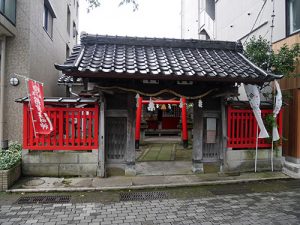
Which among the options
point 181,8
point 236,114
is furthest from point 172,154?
point 181,8

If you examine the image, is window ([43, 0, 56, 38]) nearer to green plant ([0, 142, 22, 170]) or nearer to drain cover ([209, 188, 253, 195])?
green plant ([0, 142, 22, 170])

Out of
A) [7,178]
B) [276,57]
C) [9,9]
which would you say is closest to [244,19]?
[276,57]

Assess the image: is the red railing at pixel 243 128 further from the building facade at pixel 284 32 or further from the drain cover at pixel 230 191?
the drain cover at pixel 230 191

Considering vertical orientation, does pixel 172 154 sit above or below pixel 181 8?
below

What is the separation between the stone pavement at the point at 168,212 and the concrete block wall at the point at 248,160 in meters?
2.62

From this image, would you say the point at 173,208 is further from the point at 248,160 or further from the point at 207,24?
the point at 207,24

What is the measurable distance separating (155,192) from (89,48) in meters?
5.42

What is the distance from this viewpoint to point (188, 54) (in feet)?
33.1

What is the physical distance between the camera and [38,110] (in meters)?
8.97

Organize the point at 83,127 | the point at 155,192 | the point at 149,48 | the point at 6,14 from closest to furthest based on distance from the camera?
the point at 155,192, the point at 83,127, the point at 149,48, the point at 6,14

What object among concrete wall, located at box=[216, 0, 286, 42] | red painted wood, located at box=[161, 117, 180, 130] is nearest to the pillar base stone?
concrete wall, located at box=[216, 0, 286, 42]

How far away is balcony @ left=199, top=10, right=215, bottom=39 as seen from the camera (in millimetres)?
21945

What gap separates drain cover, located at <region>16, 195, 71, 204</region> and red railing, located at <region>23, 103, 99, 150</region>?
81.5 inches

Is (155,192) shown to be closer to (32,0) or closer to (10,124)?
(10,124)
